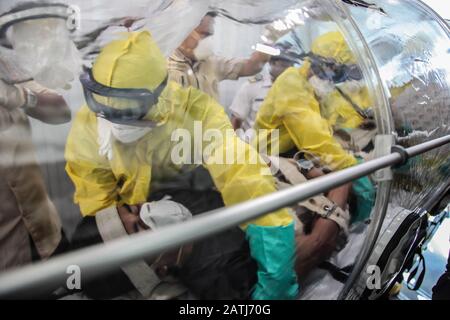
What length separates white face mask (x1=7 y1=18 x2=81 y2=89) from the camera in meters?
0.57

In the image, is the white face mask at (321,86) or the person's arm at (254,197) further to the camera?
the white face mask at (321,86)

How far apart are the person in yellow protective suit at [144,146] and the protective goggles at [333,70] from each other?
A: 0.88 ft

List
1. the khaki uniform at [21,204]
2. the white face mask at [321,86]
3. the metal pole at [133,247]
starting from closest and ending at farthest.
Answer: the metal pole at [133,247] → the khaki uniform at [21,204] → the white face mask at [321,86]

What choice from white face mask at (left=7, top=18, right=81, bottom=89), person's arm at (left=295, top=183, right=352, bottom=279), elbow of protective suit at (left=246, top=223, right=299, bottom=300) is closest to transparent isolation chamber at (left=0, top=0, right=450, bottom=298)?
white face mask at (left=7, top=18, right=81, bottom=89)

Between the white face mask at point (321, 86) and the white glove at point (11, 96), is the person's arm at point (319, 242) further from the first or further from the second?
the white glove at point (11, 96)

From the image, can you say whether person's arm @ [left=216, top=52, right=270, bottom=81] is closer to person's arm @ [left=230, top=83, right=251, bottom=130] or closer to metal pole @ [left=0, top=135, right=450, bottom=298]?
person's arm @ [left=230, top=83, right=251, bottom=130]

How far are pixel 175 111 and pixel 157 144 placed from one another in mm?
61

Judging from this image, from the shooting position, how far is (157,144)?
0.57m

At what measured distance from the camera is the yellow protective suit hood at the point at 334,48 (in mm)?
766

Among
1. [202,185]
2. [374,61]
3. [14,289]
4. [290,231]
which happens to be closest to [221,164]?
[202,185]

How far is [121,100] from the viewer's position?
0.54 meters

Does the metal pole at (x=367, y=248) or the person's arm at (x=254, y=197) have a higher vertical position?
the person's arm at (x=254, y=197)

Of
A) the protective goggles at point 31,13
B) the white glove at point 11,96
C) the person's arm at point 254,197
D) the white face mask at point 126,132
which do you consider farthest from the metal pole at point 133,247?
the protective goggles at point 31,13

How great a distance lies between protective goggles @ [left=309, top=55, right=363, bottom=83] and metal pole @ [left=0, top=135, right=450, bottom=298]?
355mm
